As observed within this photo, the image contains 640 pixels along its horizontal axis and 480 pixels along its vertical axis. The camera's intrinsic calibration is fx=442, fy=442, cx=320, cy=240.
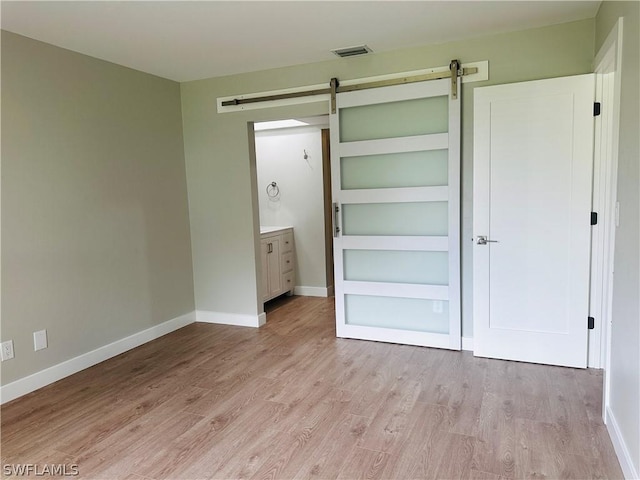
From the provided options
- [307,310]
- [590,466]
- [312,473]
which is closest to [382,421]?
[312,473]

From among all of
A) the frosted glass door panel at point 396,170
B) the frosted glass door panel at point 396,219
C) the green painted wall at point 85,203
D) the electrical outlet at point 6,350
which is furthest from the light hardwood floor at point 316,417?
the frosted glass door panel at point 396,170

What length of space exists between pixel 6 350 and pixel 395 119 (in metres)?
3.30

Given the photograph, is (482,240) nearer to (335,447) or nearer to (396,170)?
(396,170)

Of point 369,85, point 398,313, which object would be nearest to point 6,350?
point 398,313

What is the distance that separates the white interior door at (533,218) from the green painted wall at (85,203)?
284 centimetres

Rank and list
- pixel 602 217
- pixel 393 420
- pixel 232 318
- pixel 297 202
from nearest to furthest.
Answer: pixel 393 420, pixel 602 217, pixel 232 318, pixel 297 202

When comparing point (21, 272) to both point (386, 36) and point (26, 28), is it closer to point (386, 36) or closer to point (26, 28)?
point (26, 28)

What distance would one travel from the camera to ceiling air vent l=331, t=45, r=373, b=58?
3520mm

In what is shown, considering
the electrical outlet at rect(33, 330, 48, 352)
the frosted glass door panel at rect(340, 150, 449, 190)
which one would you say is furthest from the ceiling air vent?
the electrical outlet at rect(33, 330, 48, 352)

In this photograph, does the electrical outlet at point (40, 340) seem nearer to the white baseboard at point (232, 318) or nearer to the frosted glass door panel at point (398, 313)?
the white baseboard at point (232, 318)

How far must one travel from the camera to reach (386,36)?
3.29 meters

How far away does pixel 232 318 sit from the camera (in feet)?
14.9

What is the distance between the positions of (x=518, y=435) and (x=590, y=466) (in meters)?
0.35

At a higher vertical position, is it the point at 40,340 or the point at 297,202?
the point at 297,202
